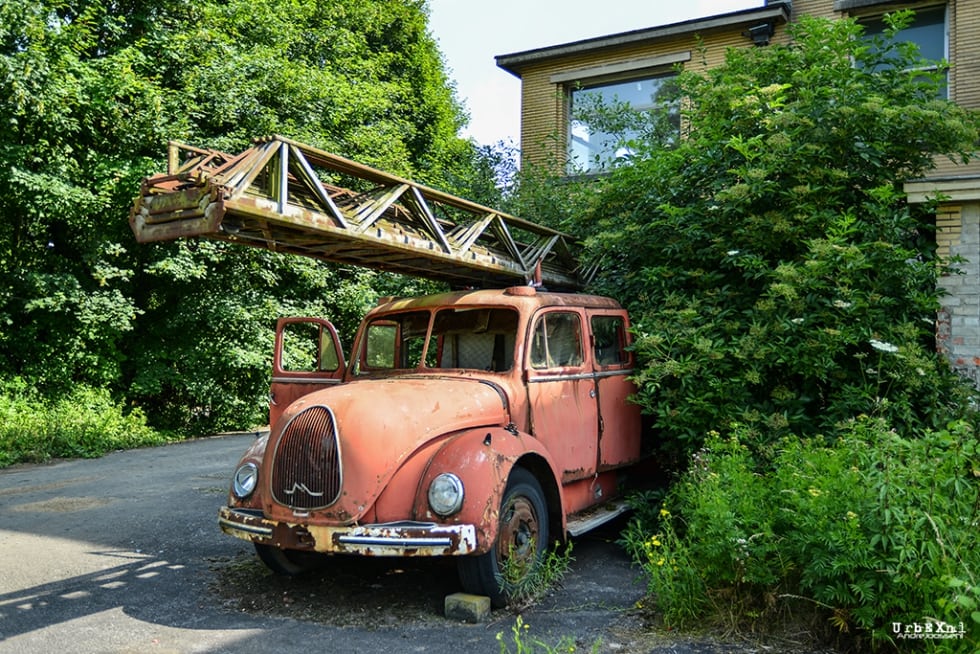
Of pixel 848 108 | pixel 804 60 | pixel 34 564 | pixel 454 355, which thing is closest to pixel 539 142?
pixel 804 60

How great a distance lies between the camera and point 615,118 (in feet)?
39.3

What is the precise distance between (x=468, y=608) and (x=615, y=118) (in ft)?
30.5

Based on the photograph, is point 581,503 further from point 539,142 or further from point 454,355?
point 539,142

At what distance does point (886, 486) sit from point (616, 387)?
10.4 feet

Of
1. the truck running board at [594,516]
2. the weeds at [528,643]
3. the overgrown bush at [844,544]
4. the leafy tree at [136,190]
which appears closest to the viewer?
the overgrown bush at [844,544]

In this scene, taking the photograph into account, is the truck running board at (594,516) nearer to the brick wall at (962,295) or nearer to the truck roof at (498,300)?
the truck roof at (498,300)

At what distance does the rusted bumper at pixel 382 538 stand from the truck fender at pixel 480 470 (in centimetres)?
9

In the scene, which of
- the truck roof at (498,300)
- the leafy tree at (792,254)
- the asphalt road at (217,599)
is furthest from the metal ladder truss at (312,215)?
the asphalt road at (217,599)

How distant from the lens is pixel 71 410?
1350 centimetres

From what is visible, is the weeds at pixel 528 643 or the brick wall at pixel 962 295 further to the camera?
the brick wall at pixel 962 295

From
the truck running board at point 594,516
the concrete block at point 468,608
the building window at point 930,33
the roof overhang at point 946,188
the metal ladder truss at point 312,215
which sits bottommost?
the concrete block at point 468,608

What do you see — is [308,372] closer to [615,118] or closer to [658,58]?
Result: [615,118]

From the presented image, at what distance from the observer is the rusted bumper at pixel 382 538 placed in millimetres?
4305

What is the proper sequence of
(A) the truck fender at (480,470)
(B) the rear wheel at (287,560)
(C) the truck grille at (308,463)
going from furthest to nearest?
(B) the rear wheel at (287,560) → (C) the truck grille at (308,463) → (A) the truck fender at (480,470)
